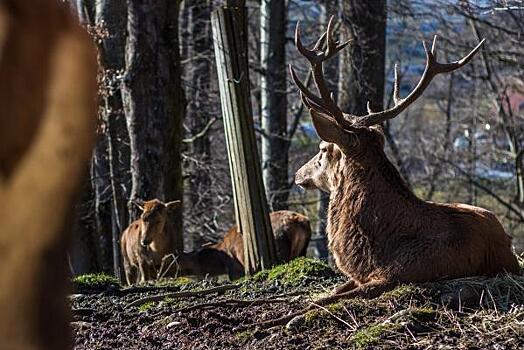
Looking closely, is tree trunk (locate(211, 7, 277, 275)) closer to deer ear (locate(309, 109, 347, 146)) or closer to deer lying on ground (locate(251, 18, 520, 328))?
deer lying on ground (locate(251, 18, 520, 328))

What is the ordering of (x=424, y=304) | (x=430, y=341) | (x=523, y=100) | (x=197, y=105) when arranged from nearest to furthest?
1. (x=430, y=341)
2. (x=424, y=304)
3. (x=197, y=105)
4. (x=523, y=100)

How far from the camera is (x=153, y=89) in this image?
12.4 meters

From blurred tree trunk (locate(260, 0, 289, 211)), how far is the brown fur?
11.8 meters

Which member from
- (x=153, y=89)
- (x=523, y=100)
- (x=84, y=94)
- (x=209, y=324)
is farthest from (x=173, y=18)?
(x=523, y=100)

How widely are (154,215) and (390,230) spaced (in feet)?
20.5

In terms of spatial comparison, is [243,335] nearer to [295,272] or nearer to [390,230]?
[390,230]

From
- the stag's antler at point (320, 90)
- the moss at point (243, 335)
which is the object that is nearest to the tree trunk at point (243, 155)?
the stag's antler at point (320, 90)

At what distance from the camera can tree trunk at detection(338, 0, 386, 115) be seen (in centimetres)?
1552

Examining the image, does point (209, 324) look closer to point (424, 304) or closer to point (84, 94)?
Answer: point (424, 304)

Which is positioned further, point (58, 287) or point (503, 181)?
point (503, 181)

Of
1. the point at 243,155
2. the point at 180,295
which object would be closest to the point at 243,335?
the point at 180,295

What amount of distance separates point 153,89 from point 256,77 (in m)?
14.3

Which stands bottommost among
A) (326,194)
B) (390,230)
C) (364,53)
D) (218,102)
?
(326,194)

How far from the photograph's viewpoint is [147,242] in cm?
1354
